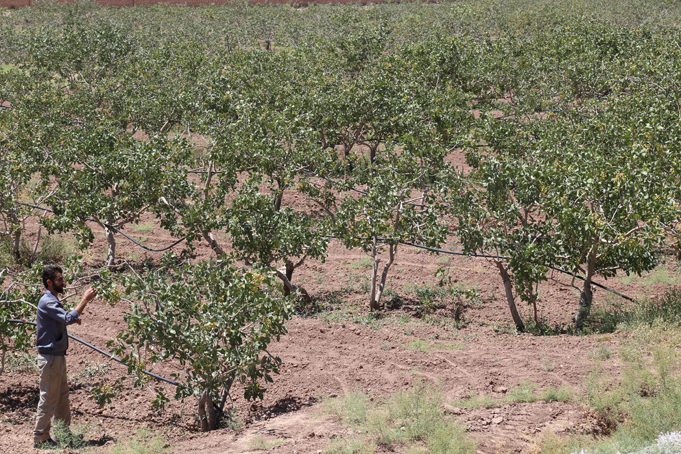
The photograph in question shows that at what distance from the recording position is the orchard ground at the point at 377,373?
→ 18.7ft

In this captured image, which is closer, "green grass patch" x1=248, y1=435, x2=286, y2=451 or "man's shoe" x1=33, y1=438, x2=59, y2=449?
"green grass patch" x1=248, y1=435, x2=286, y2=451

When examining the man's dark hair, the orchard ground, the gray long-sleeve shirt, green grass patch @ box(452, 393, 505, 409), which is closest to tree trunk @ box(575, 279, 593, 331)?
the orchard ground

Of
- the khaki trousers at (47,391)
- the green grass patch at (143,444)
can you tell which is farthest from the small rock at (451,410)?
the khaki trousers at (47,391)

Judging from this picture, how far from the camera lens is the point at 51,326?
5.57 metres

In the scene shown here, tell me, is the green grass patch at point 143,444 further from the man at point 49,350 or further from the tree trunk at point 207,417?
the man at point 49,350

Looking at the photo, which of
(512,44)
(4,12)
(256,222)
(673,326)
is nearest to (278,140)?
(256,222)

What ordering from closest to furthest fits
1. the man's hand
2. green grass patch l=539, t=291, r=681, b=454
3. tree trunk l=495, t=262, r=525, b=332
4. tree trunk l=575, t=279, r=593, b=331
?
green grass patch l=539, t=291, r=681, b=454 < the man's hand < tree trunk l=575, t=279, r=593, b=331 < tree trunk l=495, t=262, r=525, b=332

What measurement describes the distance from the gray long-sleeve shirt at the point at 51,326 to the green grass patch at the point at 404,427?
8.37ft

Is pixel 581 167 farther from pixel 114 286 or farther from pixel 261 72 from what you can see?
pixel 261 72

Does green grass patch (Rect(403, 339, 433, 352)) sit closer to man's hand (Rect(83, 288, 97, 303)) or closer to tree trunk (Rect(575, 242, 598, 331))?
tree trunk (Rect(575, 242, 598, 331))

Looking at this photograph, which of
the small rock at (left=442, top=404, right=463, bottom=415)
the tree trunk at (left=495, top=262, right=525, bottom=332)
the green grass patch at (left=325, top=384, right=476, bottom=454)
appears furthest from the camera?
the tree trunk at (left=495, top=262, right=525, bottom=332)

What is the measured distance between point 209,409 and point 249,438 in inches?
25.8

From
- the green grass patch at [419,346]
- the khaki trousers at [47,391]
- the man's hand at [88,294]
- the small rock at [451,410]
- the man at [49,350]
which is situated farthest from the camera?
the green grass patch at [419,346]

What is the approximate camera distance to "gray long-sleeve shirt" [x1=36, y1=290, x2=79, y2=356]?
18.0 feet
